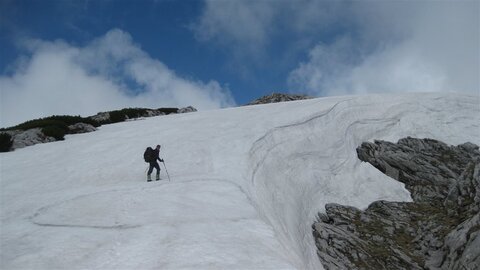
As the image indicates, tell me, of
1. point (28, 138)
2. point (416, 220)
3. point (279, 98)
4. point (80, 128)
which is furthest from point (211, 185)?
point (279, 98)

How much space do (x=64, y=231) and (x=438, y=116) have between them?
2632 centimetres

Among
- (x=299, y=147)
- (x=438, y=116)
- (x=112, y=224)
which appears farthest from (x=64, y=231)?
(x=438, y=116)

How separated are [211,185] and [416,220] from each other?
9896 millimetres

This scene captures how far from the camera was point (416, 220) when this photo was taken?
65.5 ft

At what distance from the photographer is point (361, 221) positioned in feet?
65.2

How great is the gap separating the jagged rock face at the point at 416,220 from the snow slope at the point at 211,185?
859mm

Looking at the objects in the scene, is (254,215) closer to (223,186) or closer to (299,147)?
(223,186)

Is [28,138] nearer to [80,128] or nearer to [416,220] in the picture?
[80,128]

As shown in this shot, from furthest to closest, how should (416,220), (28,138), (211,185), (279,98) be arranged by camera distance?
(279,98)
(28,138)
(416,220)
(211,185)

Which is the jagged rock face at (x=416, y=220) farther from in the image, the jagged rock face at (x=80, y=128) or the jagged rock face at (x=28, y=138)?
the jagged rock face at (x=80, y=128)

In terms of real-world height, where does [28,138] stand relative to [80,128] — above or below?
below

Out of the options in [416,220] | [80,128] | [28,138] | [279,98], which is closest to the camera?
[416,220]

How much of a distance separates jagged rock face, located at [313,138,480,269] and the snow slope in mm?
859

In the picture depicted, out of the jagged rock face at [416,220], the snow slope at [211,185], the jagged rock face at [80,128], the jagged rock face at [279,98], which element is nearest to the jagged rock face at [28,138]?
the snow slope at [211,185]
